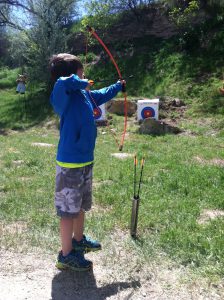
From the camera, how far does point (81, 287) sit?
3100 millimetres

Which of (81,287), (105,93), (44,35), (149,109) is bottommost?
(81,287)

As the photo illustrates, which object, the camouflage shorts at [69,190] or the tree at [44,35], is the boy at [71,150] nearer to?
the camouflage shorts at [69,190]

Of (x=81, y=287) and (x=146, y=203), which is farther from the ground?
(x=146, y=203)

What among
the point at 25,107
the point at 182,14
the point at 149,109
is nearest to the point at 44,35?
the point at 25,107

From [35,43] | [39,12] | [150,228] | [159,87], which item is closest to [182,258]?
[150,228]

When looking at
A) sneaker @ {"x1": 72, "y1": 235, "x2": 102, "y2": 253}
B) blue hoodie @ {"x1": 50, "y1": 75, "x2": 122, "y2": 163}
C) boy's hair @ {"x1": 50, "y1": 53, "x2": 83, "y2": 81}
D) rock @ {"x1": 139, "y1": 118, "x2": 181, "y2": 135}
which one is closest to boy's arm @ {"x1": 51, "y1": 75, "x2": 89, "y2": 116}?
blue hoodie @ {"x1": 50, "y1": 75, "x2": 122, "y2": 163}

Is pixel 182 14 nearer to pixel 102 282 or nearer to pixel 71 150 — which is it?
pixel 71 150

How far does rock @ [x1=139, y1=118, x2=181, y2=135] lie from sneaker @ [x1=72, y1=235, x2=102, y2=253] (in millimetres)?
8616

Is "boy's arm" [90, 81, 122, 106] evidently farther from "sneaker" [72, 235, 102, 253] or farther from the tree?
the tree

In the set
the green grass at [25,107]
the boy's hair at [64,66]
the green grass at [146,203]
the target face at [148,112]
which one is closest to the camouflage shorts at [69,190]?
the green grass at [146,203]

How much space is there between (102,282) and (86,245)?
0.40 metres

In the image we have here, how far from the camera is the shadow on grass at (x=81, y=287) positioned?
2982 millimetres

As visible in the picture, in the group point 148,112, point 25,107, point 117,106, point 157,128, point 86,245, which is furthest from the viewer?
point 25,107

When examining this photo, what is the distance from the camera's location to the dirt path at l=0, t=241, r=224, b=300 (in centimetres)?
296
